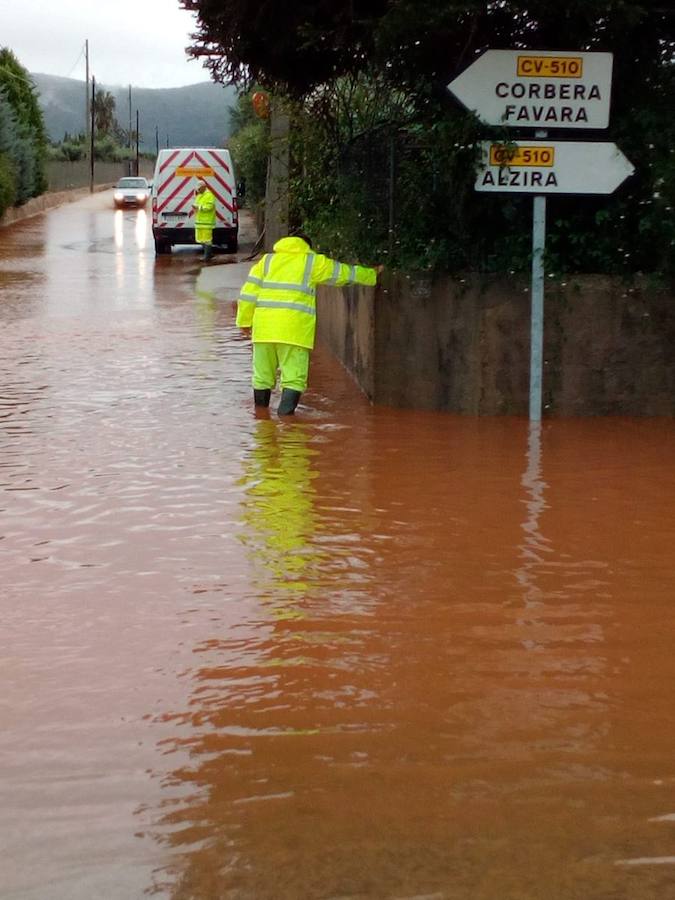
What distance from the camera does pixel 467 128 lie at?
938 cm

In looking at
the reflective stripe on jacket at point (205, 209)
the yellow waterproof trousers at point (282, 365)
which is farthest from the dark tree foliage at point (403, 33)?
the reflective stripe on jacket at point (205, 209)

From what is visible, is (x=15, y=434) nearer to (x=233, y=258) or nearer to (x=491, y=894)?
(x=491, y=894)

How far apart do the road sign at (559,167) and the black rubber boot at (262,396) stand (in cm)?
233

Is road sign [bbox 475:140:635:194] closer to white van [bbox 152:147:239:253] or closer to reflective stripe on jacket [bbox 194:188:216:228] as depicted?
reflective stripe on jacket [bbox 194:188:216:228]

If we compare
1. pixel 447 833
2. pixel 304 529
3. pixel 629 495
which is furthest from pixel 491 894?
pixel 629 495

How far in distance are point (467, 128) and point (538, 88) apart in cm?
55

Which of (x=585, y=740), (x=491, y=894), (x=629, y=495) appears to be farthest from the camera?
(x=629, y=495)

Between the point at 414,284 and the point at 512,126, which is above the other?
the point at 512,126

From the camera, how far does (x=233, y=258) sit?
28.9 m

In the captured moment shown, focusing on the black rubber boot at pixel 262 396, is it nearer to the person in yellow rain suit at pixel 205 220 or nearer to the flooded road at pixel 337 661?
the flooded road at pixel 337 661

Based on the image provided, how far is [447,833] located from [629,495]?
4.39 meters

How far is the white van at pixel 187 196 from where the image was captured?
29938 millimetres

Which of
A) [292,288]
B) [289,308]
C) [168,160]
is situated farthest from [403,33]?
[168,160]

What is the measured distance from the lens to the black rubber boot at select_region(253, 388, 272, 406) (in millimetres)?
10633
